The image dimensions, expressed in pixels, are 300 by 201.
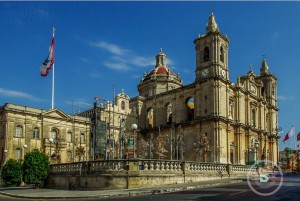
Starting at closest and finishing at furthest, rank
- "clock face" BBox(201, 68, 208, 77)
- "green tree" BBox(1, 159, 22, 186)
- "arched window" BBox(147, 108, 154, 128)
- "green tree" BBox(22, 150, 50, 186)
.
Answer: "green tree" BBox(22, 150, 50, 186), "green tree" BBox(1, 159, 22, 186), "clock face" BBox(201, 68, 208, 77), "arched window" BBox(147, 108, 154, 128)

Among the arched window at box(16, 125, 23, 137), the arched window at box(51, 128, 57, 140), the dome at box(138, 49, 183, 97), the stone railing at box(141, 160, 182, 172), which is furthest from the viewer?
the dome at box(138, 49, 183, 97)

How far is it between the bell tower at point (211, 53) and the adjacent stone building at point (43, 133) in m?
21.3

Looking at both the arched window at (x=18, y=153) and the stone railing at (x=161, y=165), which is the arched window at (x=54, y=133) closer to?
Result: the arched window at (x=18, y=153)

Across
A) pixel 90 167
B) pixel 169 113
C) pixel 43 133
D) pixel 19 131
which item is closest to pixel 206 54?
pixel 169 113

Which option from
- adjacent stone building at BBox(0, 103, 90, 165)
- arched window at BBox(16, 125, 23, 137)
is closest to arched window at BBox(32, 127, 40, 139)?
adjacent stone building at BBox(0, 103, 90, 165)

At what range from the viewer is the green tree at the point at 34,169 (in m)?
30.6

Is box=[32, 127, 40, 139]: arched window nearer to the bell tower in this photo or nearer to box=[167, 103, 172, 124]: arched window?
box=[167, 103, 172, 124]: arched window

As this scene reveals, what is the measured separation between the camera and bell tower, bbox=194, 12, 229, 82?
58.4m

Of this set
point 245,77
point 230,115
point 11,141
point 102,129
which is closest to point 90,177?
point 102,129

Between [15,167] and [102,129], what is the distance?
1713 cm

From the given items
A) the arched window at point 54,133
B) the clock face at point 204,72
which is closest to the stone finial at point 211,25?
the clock face at point 204,72

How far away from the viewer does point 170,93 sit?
6656 cm

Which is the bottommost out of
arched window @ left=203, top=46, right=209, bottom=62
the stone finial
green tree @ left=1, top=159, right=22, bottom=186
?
green tree @ left=1, top=159, right=22, bottom=186

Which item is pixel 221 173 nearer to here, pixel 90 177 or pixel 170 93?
pixel 90 177
